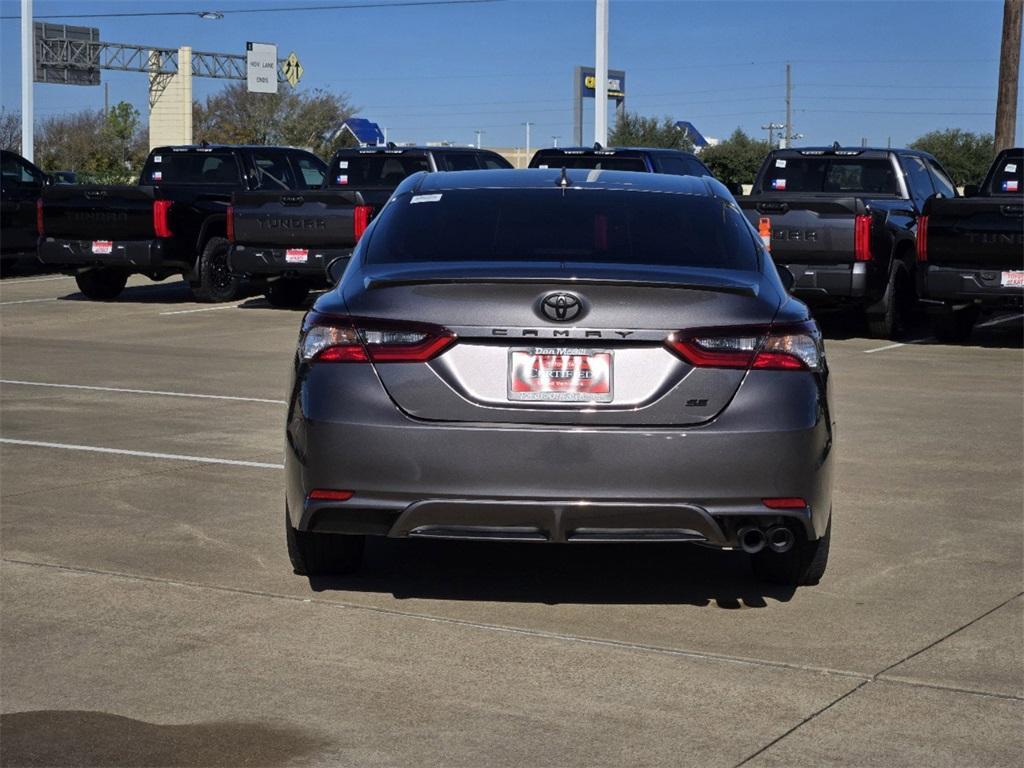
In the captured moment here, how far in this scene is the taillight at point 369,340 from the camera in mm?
5727

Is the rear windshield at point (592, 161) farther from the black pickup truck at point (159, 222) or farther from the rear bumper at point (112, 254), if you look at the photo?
the rear bumper at point (112, 254)

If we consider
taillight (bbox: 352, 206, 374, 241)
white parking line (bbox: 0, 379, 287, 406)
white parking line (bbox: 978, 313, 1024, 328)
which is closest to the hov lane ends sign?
taillight (bbox: 352, 206, 374, 241)

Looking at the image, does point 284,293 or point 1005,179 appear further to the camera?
point 284,293

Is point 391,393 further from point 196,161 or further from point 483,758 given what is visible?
point 196,161

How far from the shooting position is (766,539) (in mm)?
5855

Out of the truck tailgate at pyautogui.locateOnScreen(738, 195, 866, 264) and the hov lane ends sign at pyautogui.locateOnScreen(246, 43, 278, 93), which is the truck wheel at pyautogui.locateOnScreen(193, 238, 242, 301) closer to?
the truck tailgate at pyautogui.locateOnScreen(738, 195, 866, 264)

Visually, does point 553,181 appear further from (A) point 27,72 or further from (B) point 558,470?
(A) point 27,72

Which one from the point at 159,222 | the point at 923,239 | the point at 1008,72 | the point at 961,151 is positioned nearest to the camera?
the point at 923,239

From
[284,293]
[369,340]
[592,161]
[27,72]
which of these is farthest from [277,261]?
[27,72]

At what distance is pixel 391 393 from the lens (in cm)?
575

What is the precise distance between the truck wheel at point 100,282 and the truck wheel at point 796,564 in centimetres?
1671

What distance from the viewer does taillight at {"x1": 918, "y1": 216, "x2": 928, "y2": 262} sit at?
53.7 ft

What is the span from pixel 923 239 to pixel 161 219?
9.27 meters

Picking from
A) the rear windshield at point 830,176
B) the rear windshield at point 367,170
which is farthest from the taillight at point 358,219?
the rear windshield at point 830,176
